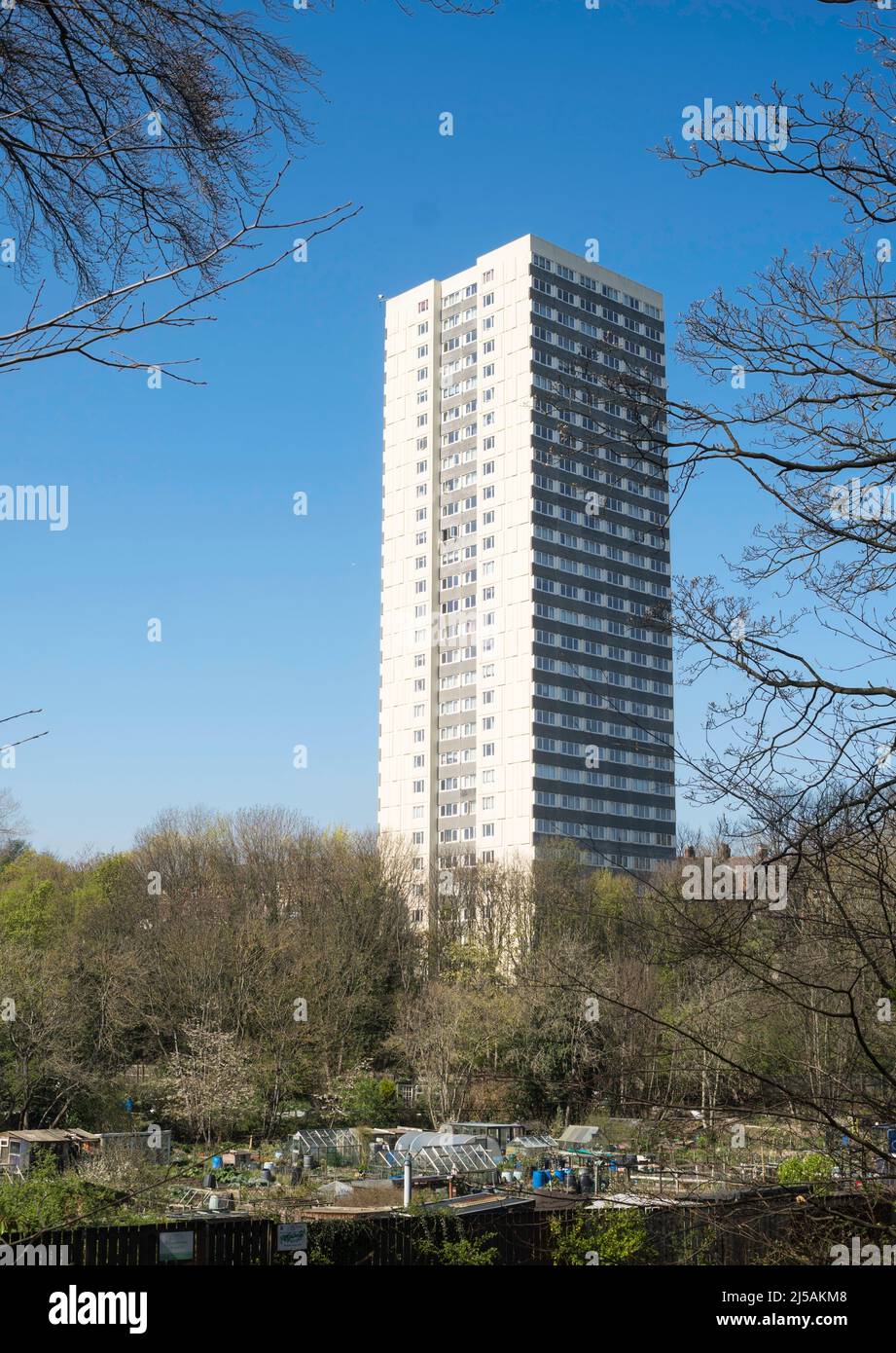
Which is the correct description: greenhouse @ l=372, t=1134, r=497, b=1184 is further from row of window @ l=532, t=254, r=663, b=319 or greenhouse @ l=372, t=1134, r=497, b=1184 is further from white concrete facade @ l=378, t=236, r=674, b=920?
row of window @ l=532, t=254, r=663, b=319

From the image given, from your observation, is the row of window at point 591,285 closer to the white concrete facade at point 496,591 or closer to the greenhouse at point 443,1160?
the white concrete facade at point 496,591

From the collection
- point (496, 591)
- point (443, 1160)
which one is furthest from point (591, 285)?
point (443, 1160)

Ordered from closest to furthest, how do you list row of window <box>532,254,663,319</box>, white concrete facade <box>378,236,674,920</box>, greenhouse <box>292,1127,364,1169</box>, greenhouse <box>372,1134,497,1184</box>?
greenhouse <box>372,1134,497,1184</box> → greenhouse <box>292,1127,364,1169</box> → white concrete facade <box>378,236,674,920</box> → row of window <box>532,254,663,319</box>

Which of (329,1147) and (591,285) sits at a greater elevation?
(591,285)

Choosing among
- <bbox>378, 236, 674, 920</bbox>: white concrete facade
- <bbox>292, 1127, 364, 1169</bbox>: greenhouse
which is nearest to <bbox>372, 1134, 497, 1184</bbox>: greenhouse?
<bbox>292, 1127, 364, 1169</bbox>: greenhouse

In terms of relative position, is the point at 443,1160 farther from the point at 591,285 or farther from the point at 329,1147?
the point at 591,285

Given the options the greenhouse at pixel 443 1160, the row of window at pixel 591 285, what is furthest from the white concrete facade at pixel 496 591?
the greenhouse at pixel 443 1160

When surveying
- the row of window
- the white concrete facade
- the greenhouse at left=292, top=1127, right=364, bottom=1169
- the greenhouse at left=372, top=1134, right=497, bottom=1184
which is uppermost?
the row of window

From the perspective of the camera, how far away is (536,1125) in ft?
119

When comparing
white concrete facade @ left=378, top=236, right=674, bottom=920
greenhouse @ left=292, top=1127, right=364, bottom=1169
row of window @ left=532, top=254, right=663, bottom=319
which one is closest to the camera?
greenhouse @ left=292, top=1127, right=364, bottom=1169

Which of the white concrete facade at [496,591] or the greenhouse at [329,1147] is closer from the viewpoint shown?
the greenhouse at [329,1147]

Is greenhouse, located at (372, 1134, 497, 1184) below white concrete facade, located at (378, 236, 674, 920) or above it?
below

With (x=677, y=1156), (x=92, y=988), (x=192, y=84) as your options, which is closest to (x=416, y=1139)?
(x=92, y=988)

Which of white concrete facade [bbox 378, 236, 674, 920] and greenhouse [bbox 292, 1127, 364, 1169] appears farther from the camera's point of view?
white concrete facade [bbox 378, 236, 674, 920]
